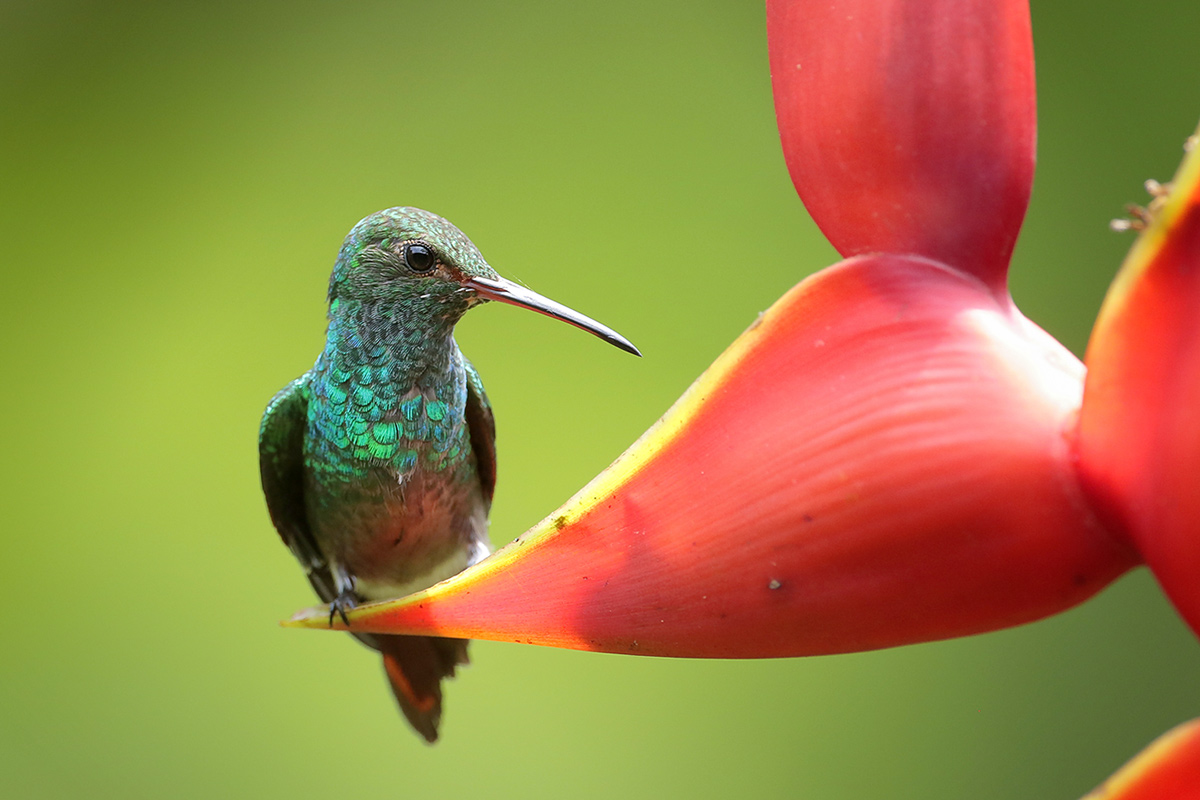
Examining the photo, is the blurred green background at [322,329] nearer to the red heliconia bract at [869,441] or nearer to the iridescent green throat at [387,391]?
the iridescent green throat at [387,391]

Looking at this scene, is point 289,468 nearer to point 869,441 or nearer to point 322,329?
point 869,441

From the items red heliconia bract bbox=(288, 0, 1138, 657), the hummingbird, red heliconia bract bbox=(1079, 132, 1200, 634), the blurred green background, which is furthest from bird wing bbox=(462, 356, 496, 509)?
the blurred green background

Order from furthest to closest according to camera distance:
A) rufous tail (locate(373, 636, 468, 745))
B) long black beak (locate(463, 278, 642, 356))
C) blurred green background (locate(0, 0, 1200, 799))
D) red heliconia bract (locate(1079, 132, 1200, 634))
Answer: blurred green background (locate(0, 0, 1200, 799)) < rufous tail (locate(373, 636, 468, 745)) < long black beak (locate(463, 278, 642, 356)) < red heliconia bract (locate(1079, 132, 1200, 634))

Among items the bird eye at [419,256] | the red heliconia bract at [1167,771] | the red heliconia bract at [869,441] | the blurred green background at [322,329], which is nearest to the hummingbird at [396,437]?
the bird eye at [419,256]

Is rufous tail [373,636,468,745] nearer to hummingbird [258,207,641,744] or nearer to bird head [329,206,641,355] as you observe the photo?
hummingbird [258,207,641,744]

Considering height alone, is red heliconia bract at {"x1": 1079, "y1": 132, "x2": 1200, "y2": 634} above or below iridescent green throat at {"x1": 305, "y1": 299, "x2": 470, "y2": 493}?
below

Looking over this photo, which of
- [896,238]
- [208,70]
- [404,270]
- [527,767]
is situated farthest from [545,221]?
[896,238]
